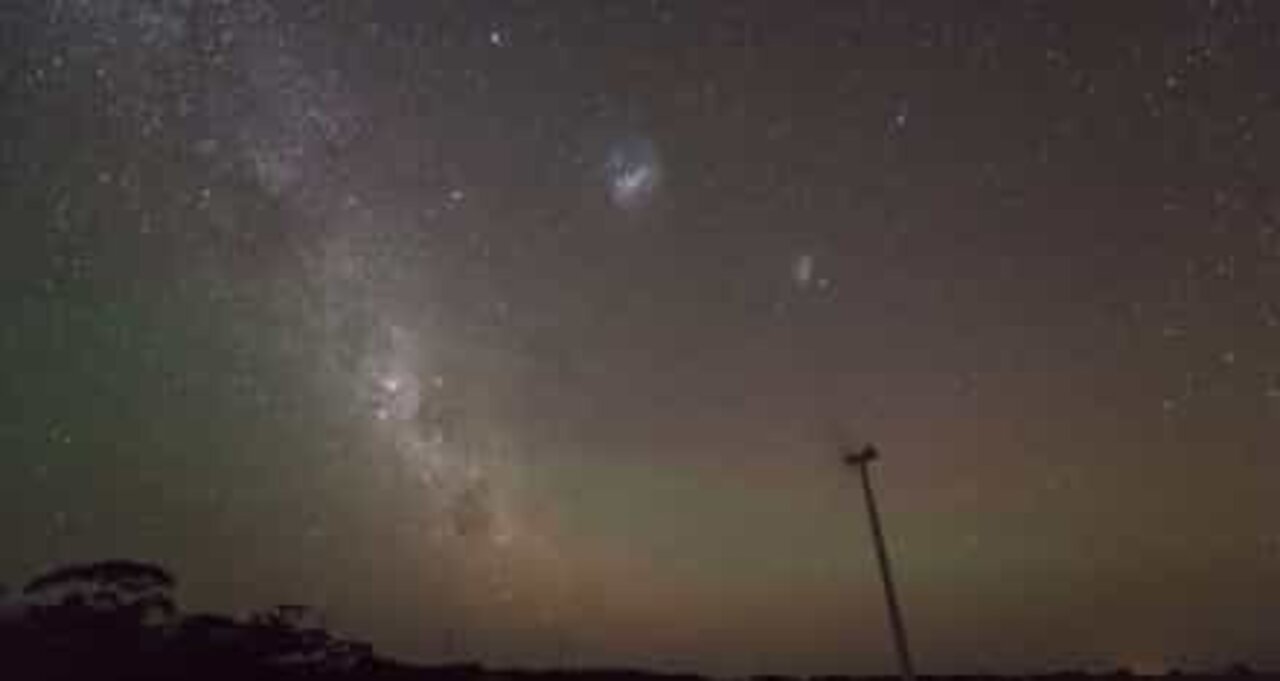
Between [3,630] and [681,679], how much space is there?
3169 centimetres

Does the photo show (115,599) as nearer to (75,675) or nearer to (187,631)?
(187,631)

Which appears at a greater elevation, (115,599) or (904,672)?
(115,599)

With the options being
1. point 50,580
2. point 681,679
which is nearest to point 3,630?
point 50,580

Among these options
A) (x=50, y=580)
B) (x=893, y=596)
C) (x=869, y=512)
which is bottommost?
(x=893, y=596)

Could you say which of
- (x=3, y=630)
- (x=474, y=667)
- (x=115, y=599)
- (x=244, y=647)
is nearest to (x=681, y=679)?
(x=474, y=667)

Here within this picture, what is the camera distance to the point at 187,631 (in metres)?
46.5

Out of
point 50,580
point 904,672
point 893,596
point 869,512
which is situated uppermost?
point 50,580

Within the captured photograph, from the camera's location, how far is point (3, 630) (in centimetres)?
4144

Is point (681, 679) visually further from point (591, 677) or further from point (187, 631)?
point (187, 631)

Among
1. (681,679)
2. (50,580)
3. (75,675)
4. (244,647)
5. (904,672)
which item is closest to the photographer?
(904,672)

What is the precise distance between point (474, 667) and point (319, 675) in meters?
5.97

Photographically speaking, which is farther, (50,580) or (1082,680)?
(1082,680)

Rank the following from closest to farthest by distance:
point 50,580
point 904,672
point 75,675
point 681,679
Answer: point 904,672 < point 75,675 < point 50,580 < point 681,679

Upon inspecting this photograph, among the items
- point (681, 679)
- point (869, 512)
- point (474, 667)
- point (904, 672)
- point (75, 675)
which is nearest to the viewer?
point (904, 672)
